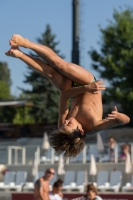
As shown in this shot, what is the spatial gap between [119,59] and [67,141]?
85.1 ft

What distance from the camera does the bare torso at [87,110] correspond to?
7117mm

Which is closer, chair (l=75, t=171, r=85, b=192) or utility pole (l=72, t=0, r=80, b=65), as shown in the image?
utility pole (l=72, t=0, r=80, b=65)

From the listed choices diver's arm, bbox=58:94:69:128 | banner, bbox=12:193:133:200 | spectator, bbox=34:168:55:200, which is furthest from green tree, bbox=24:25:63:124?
diver's arm, bbox=58:94:69:128

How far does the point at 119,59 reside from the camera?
3266 centimetres

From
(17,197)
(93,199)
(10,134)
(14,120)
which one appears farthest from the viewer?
(14,120)

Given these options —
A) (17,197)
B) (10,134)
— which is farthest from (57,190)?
(10,134)

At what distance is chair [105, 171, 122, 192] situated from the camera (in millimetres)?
17672

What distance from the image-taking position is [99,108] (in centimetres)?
725

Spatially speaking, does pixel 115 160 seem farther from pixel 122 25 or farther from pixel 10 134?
pixel 10 134

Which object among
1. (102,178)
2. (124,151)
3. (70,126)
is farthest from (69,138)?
(124,151)

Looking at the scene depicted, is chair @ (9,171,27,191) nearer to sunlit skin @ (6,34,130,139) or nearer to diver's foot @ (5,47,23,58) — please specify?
sunlit skin @ (6,34,130,139)

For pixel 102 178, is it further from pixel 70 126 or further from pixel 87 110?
pixel 70 126

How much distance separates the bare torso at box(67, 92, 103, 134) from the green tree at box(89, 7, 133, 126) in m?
24.3

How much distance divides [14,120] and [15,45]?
4733cm
